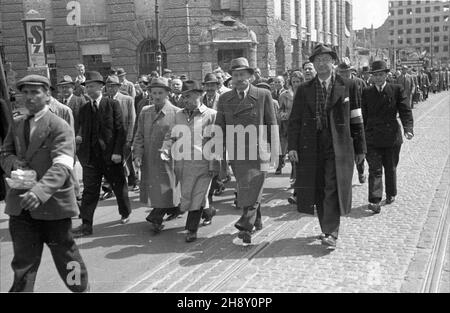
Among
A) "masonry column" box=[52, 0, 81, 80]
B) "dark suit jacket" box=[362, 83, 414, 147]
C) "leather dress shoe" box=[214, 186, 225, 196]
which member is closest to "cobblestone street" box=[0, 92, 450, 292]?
"leather dress shoe" box=[214, 186, 225, 196]

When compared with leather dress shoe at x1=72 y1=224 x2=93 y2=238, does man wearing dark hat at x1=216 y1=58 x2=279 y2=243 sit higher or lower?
higher

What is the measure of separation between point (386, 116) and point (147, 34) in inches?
706

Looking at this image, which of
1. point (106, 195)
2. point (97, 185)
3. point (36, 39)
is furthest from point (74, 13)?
point (97, 185)

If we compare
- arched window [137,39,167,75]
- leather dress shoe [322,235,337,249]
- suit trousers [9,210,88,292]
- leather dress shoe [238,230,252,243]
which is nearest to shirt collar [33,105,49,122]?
suit trousers [9,210,88,292]

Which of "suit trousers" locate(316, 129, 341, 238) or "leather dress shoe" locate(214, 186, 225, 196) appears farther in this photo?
"leather dress shoe" locate(214, 186, 225, 196)

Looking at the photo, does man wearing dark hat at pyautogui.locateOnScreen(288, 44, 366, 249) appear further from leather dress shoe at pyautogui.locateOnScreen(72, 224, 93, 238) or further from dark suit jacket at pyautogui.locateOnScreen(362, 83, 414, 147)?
leather dress shoe at pyautogui.locateOnScreen(72, 224, 93, 238)

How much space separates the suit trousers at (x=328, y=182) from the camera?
19.7ft

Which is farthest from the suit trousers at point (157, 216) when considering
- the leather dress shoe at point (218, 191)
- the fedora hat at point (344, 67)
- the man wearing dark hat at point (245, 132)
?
the fedora hat at point (344, 67)

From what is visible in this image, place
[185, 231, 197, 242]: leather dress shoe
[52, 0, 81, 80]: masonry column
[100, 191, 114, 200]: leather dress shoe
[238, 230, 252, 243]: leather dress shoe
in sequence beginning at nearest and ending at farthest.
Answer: [238, 230, 252, 243]: leather dress shoe, [185, 231, 197, 242]: leather dress shoe, [100, 191, 114, 200]: leather dress shoe, [52, 0, 81, 80]: masonry column

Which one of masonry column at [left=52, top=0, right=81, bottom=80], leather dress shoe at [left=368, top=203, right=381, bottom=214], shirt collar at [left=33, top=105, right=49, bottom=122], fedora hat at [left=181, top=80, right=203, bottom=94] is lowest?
leather dress shoe at [left=368, top=203, right=381, bottom=214]

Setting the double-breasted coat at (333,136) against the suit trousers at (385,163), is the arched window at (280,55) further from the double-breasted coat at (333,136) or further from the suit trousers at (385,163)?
the double-breasted coat at (333,136)

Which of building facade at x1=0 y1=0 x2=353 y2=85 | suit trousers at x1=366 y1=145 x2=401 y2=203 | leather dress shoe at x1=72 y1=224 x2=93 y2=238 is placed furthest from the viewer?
building facade at x1=0 y1=0 x2=353 y2=85

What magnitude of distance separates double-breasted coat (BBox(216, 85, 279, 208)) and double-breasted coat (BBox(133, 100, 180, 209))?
0.97 meters

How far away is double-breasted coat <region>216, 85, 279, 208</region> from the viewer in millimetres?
6301
